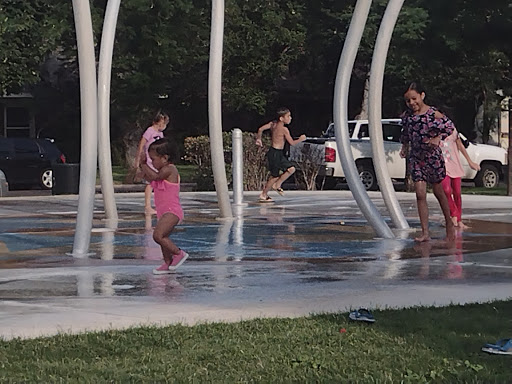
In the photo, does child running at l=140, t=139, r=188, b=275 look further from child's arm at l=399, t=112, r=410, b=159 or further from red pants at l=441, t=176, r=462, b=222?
red pants at l=441, t=176, r=462, b=222

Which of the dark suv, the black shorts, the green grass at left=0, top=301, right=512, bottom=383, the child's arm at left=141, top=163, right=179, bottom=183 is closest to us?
the green grass at left=0, top=301, right=512, bottom=383

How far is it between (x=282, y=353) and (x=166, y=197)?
425 cm

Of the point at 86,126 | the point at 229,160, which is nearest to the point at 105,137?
the point at 86,126

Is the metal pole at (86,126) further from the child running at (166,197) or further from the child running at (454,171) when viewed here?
the child running at (454,171)

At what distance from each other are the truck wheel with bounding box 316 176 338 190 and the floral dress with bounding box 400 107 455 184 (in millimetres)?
16148

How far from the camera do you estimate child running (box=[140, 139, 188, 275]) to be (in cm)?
1032

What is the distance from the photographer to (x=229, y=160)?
2747 centimetres

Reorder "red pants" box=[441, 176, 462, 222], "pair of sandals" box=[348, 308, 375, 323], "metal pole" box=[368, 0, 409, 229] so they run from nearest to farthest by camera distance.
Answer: "pair of sandals" box=[348, 308, 375, 323], "metal pole" box=[368, 0, 409, 229], "red pants" box=[441, 176, 462, 222]

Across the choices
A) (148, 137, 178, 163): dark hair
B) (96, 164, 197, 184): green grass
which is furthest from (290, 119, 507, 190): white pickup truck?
(148, 137, 178, 163): dark hair

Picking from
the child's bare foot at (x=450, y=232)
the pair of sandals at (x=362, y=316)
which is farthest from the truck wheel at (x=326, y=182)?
the pair of sandals at (x=362, y=316)

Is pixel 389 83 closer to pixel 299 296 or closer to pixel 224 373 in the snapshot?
pixel 299 296

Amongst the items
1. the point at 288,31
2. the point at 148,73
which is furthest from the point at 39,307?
the point at 288,31

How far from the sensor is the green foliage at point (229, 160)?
26.5 m

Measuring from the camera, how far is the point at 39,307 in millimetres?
8219
